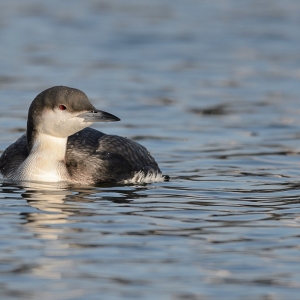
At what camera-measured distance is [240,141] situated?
13.4 m

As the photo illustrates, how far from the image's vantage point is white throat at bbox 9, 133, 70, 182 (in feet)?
34.3

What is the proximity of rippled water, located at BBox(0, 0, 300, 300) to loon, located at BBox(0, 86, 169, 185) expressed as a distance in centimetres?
26

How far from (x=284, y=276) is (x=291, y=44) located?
15.3m

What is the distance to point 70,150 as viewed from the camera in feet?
35.6

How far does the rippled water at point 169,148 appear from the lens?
7.17 meters

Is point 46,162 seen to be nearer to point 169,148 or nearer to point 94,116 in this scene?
point 94,116

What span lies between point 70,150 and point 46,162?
47 centimetres

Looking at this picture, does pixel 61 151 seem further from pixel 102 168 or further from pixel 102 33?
pixel 102 33

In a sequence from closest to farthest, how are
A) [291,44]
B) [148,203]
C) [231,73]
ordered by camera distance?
[148,203] < [231,73] < [291,44]

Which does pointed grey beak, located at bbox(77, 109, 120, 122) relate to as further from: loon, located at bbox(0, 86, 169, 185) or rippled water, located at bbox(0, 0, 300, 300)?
rippled water, located at bbox(0, 0, 300, 300)

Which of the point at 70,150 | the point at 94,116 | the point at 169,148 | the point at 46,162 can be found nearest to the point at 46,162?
the point at 46,162

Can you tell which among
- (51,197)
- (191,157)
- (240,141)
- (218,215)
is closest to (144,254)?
(218,215)

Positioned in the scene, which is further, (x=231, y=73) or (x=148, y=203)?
(x=231, y=73)

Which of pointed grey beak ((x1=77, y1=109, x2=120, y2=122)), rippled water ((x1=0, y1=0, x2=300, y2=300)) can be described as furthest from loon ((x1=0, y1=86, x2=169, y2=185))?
rippled water ((x1=0, y1=0, x2=300, y2=300))
